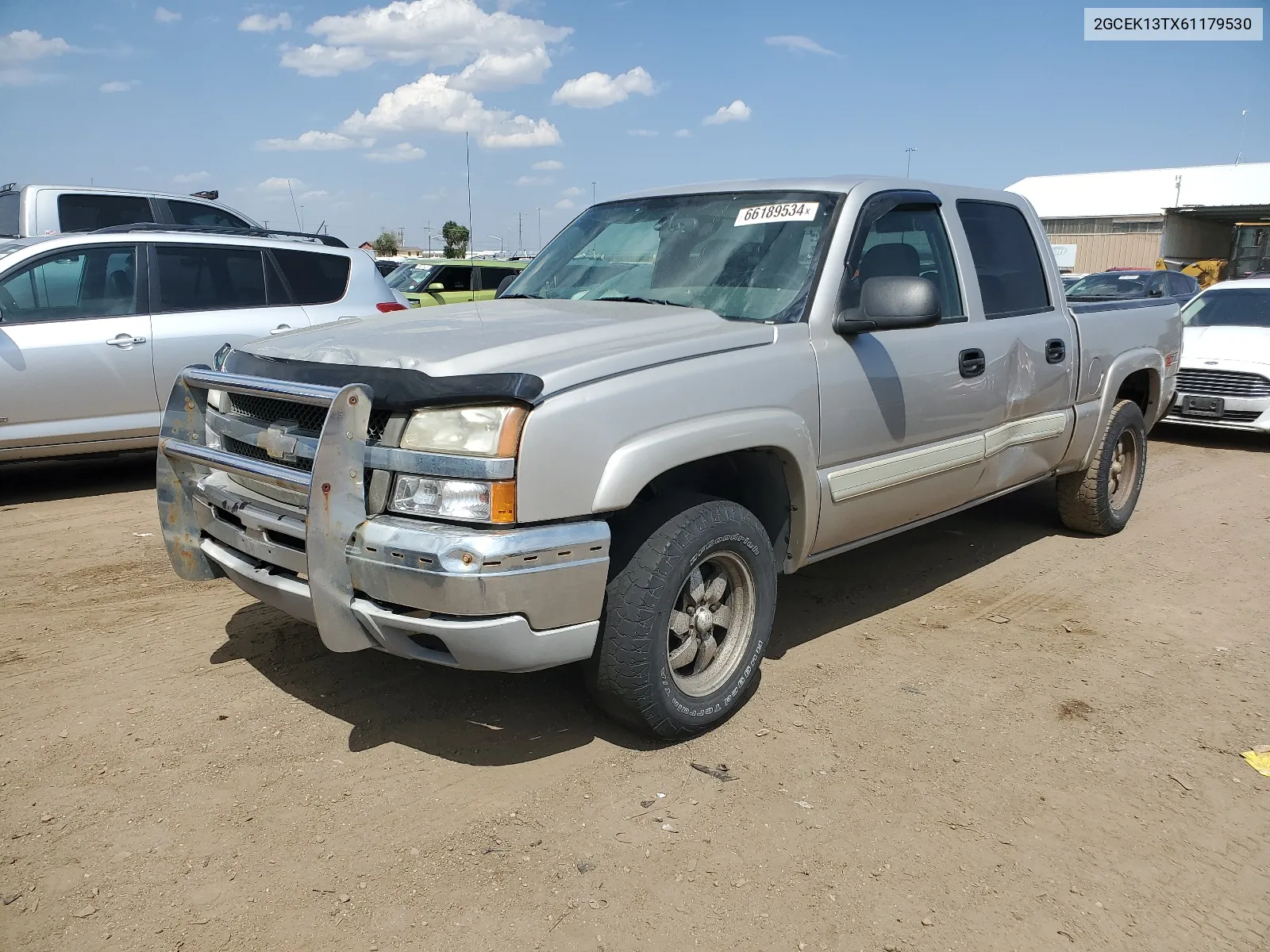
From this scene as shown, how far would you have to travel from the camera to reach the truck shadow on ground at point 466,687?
3.43 metres

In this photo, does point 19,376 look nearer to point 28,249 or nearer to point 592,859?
point 28,249

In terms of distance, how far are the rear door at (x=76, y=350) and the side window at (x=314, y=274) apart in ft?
3.60

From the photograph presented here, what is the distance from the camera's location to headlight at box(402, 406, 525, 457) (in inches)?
110

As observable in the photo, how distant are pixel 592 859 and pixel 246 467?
1584 mm

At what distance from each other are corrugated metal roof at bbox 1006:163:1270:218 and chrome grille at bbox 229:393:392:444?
163 ft

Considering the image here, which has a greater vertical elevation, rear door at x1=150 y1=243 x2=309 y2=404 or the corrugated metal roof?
the corrugated metal roof

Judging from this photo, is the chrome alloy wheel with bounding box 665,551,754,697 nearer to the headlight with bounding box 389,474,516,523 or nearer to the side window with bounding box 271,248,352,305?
the headlight with bounding box 389,474,516,523

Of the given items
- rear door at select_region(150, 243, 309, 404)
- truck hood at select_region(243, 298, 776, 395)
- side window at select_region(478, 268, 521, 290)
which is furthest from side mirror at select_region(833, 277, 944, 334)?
side window at select_region(478, 268, 521, 290)

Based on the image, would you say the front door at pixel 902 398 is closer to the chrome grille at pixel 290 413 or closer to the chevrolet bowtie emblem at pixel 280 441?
the chrome grille at pixel 290 413

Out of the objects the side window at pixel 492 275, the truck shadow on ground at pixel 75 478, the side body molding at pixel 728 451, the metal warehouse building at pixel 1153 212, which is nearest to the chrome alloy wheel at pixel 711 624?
the side body molding at pixel 728 451

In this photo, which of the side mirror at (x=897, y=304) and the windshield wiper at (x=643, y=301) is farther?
the windshield wiper at (x=643, y=301)

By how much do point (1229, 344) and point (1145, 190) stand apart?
44083 millimetres

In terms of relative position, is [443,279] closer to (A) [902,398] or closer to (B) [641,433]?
(A) [902,398]

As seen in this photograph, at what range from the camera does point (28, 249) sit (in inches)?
259
